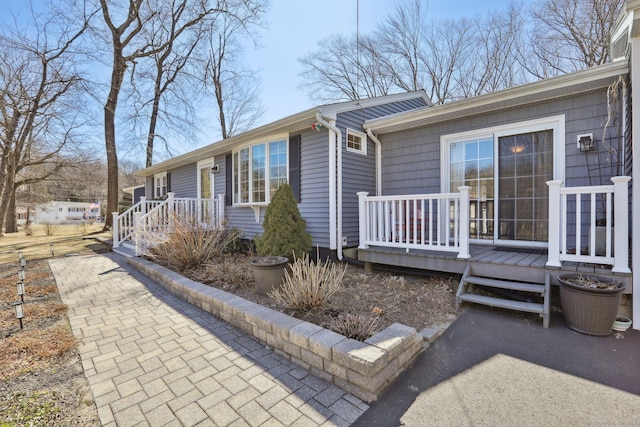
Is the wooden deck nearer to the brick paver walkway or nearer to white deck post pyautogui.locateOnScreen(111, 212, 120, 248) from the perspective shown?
the brick paver walkway

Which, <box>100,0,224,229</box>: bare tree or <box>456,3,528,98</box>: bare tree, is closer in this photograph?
<box>100,0,224,229</box>: bare tree

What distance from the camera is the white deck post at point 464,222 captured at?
3908 mm

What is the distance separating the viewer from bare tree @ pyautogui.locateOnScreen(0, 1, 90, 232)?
10.3 meters

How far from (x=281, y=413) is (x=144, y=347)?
166 cm

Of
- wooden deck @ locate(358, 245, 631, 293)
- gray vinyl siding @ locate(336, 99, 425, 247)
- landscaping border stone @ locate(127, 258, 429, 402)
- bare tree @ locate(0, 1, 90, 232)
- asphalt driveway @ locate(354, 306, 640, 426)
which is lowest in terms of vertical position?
asphalt driveway @ locate(354, 306, 640, 426)

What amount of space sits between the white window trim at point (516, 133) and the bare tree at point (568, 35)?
31.4ft

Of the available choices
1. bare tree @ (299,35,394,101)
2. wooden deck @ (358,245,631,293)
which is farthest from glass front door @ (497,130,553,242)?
bare tree @ (299,35,394,101)

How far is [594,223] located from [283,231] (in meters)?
3.92

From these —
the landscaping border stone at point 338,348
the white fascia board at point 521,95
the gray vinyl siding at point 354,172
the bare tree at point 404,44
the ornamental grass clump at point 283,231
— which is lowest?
the landscaping border stone at point 338,348

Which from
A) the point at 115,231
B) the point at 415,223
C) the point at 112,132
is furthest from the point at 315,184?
the point at 112,132

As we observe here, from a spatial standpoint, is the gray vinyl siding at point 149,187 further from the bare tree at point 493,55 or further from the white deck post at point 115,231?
the bare tree at point 493,55

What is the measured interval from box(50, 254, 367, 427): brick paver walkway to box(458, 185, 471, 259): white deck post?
2631 millimetres

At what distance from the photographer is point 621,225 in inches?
119

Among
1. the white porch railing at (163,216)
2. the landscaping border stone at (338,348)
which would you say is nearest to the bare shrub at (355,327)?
the landscaping border stone at (338,348)
